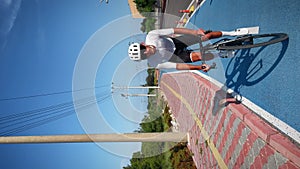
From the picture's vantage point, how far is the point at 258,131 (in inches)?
111

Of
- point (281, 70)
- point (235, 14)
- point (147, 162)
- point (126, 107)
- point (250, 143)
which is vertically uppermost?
point (235, 14)

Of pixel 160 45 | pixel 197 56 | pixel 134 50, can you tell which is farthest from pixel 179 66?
pixel 134 50

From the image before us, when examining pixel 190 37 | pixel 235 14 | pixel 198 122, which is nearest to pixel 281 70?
pixel 190 37

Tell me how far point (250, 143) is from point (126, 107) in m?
8.38

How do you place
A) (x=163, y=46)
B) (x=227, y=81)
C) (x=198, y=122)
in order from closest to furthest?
1. (x=163, y=46)
2. (x=227, y=81)
3. (x=198, y=122)

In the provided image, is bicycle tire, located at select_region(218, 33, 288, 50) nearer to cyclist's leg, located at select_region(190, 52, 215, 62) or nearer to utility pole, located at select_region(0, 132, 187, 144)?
cyclist's leg, located at select_region(190, 52, 215, 62)

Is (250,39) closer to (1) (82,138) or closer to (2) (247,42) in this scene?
(2) (247,42)

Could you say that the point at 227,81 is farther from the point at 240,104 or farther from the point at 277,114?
the point at 277,114

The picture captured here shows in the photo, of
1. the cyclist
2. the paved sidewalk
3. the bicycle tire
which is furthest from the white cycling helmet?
the paved sidewalk

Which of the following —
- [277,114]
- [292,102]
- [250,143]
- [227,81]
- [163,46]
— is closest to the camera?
[292,102]

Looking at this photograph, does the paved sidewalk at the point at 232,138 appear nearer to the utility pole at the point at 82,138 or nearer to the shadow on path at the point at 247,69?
the shadow on path at the point at 247,69

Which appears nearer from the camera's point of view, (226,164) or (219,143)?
(226,164)

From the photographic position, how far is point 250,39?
339 centimetres

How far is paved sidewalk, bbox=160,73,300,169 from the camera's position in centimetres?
240
